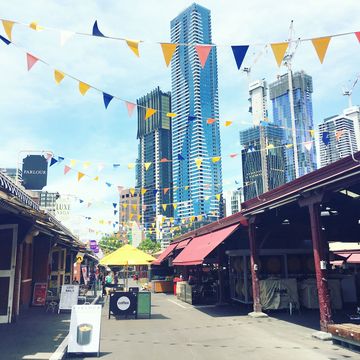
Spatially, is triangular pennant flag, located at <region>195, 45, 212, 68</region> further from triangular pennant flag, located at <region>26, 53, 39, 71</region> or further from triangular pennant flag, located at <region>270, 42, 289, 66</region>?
triangular pennant flag, located at <region>26, 53, 39, 71</region>

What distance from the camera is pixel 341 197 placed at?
50.4 ft

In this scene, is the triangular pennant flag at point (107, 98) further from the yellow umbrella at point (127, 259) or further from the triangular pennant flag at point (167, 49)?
the yellow umbrella at point (127, 259)

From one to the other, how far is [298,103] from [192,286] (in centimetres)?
13370

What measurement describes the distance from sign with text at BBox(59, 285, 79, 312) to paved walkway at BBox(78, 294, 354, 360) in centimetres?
238

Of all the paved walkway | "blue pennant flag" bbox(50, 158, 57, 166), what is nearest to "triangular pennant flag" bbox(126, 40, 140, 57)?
the paved walkway

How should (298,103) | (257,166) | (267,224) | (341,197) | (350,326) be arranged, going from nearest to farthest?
1. (350,326)
2. (341,197)
3. (267,224)
4. (257,166)
5. (298,103)

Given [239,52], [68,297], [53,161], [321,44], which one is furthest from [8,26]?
[68,297]

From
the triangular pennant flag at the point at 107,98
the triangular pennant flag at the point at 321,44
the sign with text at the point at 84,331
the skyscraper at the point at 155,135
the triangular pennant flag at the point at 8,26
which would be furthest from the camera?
the skyscraper at the point at 155,135

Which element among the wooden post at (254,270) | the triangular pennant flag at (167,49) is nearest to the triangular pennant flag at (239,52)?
the triangular pennant flag at (167,49)

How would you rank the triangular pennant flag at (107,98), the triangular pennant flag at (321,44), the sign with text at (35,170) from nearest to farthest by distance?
the triangular pennant flag at (321,44) < the triangular pennant flag at (107,98) < the sign with text at (35,170)

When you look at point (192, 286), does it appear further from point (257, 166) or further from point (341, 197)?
point (257, 166)

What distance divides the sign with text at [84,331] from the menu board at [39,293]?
36.4 feet

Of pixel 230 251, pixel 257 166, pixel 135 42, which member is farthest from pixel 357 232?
pixel 257 166

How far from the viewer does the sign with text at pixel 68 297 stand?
16.7 metres
